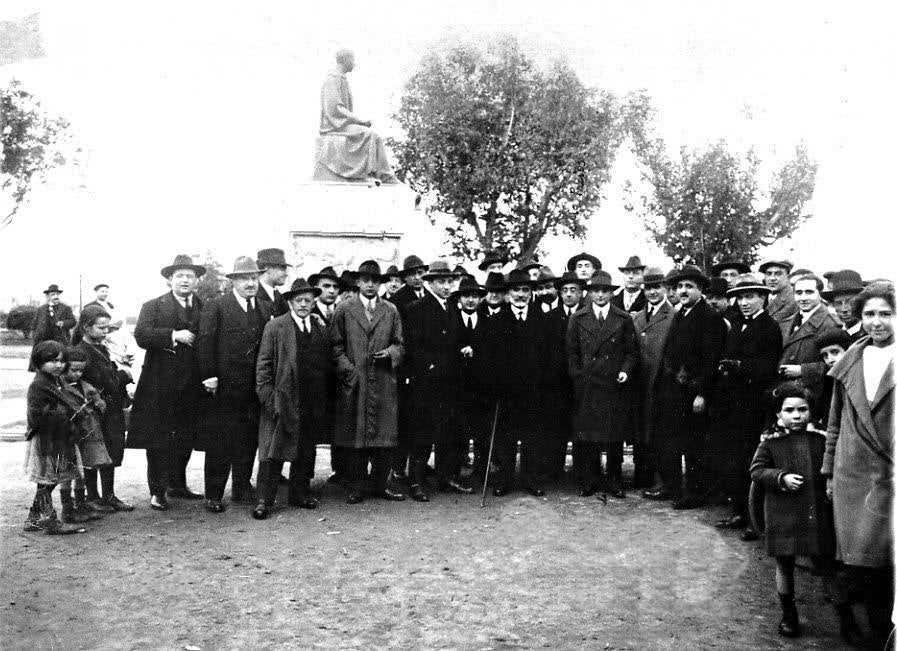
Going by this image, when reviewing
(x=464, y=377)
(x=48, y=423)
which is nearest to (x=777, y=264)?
(x=464, y=377)

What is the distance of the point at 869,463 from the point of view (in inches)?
154

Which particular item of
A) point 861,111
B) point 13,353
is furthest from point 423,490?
point 13,353

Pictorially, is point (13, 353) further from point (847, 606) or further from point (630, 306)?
point (847, 606)

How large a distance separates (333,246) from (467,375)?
3468mm

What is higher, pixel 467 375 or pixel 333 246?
pixel 333 246

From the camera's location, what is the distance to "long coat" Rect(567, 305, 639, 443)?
7246 mm

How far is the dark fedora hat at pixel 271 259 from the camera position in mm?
7379

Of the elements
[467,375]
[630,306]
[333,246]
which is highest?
[333,246]

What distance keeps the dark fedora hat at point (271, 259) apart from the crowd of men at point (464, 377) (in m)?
0.02

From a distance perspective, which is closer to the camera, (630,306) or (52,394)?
(52,394)

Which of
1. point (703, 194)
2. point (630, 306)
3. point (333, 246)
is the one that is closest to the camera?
point (630, 306)

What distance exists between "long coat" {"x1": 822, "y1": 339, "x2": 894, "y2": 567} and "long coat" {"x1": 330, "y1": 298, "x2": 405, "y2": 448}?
3781mm

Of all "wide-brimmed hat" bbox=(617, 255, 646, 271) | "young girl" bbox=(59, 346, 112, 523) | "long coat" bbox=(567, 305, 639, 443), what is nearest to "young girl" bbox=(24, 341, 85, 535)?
"young girl" bbox=(59, 346, 112, 523)

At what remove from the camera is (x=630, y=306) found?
866cm
